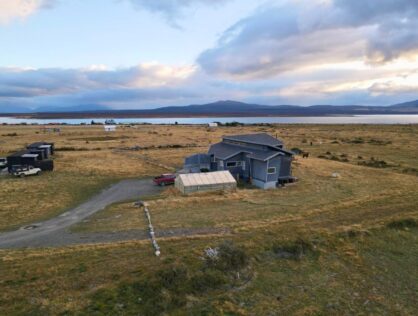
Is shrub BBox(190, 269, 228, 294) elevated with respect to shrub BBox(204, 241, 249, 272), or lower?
lower

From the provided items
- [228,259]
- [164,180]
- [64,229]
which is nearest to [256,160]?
[164,180]

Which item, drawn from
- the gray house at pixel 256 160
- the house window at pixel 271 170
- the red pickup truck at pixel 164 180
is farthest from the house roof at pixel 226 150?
the red pickup truck at pixel 164 180

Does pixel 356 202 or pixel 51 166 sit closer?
pixel 356 202

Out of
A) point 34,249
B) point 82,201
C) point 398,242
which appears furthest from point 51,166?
point 398,242

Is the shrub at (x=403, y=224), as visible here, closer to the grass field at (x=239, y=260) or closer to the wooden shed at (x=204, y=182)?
the grass field at (x=239, y=260)

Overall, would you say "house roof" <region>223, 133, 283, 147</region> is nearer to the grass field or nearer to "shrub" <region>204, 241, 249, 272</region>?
the grass field

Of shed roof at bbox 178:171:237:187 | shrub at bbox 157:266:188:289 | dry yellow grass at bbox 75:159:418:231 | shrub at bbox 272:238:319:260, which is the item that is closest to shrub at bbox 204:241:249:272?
shrub at bbox 157:266:188:289

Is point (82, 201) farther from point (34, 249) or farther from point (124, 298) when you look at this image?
point (124, 298)
